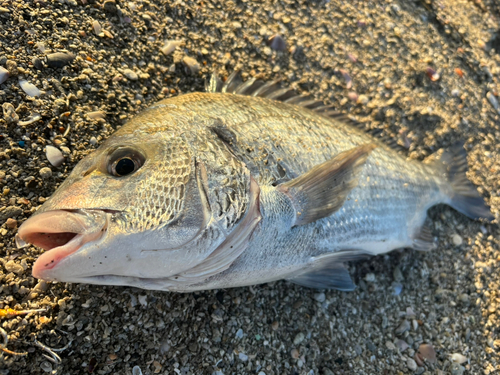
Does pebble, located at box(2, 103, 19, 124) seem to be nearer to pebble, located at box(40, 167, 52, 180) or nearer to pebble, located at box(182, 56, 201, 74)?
pebble, located at box(40, 167, 52, 180)

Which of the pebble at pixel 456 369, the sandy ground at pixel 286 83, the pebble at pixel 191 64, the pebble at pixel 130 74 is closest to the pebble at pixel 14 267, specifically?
the sandy ground at pixel 286 83

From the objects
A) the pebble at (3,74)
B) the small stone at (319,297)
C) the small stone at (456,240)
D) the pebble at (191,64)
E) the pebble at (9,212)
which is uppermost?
the pebble at (191,64)

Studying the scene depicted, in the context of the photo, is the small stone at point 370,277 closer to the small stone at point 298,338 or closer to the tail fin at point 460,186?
the small stone at point 298,338

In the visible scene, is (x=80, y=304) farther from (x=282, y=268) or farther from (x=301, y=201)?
(x=301, y=201)

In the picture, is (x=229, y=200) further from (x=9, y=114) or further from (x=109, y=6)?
(x=109, y=6)

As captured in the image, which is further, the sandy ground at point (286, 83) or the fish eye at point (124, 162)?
the sandy ground at point (286, 83)

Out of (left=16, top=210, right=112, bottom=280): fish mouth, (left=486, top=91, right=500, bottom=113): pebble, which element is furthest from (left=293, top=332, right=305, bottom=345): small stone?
(left=486, top=91, right=500, bottom=113): pebble
